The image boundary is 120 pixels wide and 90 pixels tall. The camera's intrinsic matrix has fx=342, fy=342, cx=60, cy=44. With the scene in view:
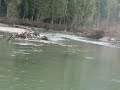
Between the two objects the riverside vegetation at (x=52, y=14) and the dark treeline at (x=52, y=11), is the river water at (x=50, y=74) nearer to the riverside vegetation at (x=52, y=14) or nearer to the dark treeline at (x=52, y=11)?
the riverside vegetation at (x=52, y=14)

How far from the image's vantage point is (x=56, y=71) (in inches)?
853

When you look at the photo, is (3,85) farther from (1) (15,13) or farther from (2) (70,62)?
(1) (15,13)

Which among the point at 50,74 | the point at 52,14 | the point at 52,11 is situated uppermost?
the point at 52,11

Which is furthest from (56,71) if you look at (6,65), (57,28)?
(57,28)

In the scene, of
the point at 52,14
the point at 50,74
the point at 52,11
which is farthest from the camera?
the point at 52,14

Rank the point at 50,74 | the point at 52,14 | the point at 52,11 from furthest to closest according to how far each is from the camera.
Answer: the point at 52,14, the point at 52,11, the point at 50,74

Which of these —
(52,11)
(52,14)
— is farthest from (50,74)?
(52,14)

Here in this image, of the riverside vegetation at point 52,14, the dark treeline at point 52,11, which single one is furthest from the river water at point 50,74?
the dark treeline at point 52,11

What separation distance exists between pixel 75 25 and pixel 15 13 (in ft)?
56.5

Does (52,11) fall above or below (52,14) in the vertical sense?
above

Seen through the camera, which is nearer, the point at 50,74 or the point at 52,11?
the point at 50,74

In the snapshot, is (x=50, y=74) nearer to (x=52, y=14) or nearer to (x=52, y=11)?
(x=52, y=11)

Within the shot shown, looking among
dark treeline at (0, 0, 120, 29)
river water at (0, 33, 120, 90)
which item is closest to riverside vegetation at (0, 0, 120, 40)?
dark treeline at (0, 0, 120, 29)

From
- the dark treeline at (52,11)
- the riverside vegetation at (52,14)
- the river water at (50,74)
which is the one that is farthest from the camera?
the dark treeline at (52,11)
